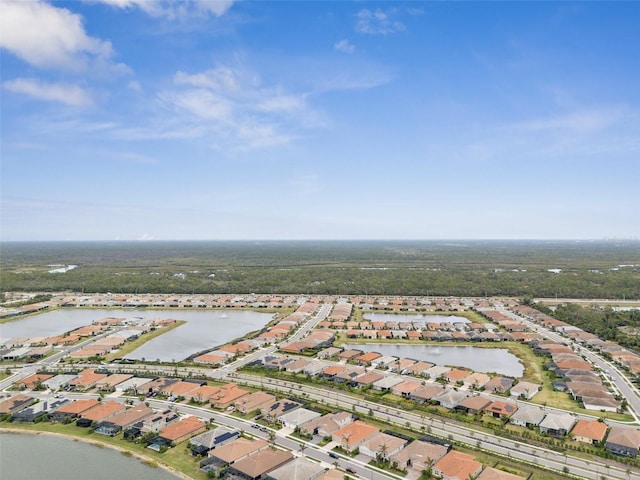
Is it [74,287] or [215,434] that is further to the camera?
[74,287]

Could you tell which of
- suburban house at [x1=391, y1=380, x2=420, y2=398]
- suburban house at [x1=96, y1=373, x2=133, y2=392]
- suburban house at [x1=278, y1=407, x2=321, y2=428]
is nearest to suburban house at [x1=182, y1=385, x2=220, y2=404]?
suburban house at [x1=96, y1=373, x2=133, y2=392]

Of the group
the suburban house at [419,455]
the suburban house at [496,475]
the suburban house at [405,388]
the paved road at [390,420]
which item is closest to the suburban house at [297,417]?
the paved road at [390,420]

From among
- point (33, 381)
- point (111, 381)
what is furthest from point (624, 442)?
point (33, 381)

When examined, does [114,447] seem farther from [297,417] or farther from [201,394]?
[297,417]

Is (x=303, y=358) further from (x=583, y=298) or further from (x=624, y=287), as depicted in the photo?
(x=624, y=287)

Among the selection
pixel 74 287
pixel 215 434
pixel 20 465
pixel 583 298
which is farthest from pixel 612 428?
pixel 74 287

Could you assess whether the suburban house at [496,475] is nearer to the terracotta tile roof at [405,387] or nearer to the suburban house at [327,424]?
the suburban house at [327,424]

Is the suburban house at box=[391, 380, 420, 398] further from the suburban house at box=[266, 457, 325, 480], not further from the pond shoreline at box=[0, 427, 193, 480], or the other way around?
the pond shoreline at box=[0, 427, 193, 480]
